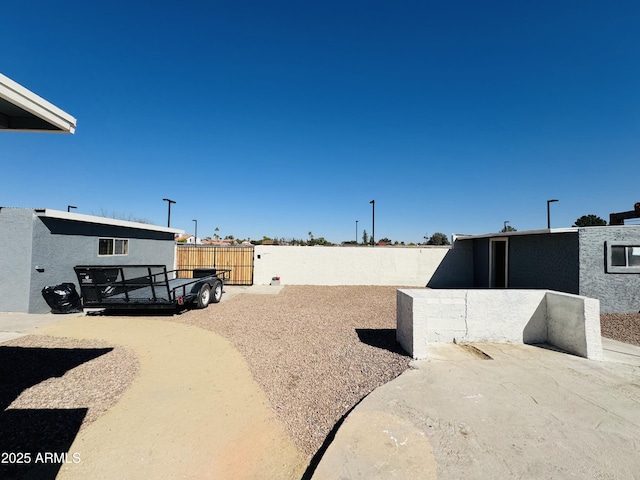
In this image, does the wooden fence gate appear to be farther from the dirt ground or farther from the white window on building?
Result: the dirt ground

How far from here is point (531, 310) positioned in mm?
5258

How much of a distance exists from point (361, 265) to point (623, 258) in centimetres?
982

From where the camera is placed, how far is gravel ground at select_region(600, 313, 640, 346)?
6.08m

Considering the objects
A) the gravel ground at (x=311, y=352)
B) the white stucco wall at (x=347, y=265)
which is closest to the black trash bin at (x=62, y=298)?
the gravel ground at (x=311, y=352)

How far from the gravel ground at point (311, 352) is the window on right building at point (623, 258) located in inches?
266

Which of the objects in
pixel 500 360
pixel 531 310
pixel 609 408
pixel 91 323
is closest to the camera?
pixel 609 408

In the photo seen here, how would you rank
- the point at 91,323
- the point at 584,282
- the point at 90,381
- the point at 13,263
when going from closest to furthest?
the point at 90,381
the point at 91,323
the point at 13,263
the point at 584,282

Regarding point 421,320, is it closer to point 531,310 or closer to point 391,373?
point 391,373

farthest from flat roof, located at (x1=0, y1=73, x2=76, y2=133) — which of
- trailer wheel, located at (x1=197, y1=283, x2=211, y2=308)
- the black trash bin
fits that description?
the black trash bin

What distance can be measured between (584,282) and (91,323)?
45.1 feet

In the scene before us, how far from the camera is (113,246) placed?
32.7 feet

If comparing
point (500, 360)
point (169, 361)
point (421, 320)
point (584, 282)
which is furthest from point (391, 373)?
point (584, 282)

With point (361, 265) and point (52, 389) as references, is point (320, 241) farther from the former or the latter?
point (52, 389)

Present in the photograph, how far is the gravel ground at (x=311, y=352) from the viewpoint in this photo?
314cm
